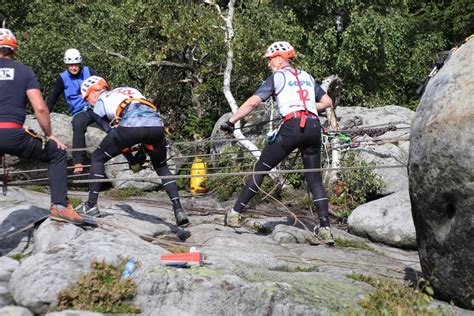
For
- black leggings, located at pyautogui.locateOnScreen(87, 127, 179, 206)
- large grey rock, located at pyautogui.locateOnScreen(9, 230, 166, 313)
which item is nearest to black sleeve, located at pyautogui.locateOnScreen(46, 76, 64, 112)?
black leggings, located at pyautogui.locateOnScreen(87, 127, 179, 206)

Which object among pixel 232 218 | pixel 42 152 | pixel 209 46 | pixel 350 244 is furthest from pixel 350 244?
pixel 209 46

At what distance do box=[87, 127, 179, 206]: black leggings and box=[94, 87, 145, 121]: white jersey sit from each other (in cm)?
26

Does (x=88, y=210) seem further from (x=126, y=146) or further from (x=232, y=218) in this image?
(x=232, y=218)

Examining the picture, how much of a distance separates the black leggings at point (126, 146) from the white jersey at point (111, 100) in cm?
26

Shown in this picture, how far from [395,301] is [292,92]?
3.30 metres

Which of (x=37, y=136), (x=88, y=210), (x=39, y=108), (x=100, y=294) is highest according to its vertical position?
(x=39, y=108)

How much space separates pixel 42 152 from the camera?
695 centimetres

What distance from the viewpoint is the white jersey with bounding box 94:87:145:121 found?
26.7 feet

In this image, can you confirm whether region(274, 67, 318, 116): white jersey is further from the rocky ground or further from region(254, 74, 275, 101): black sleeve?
the rocky ground

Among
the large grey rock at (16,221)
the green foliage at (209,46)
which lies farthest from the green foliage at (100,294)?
the green foliage at (209,46)

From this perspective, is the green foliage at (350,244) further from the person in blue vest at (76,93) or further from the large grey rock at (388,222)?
the person in blue vest at (76,93)

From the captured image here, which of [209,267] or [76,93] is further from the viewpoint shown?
[76,93]

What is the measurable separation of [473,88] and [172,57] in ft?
35.5

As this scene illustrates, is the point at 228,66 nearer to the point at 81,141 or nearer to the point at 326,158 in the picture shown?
the point at 326,158
